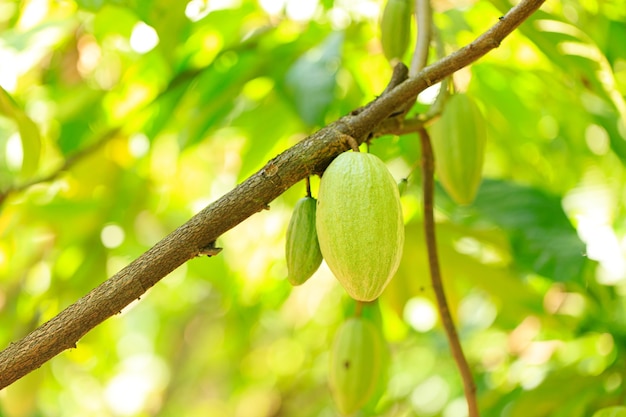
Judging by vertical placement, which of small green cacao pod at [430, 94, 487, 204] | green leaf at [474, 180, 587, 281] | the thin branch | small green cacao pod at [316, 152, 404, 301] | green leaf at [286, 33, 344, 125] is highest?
small green cacao pod at [316, 152, 404, 301]

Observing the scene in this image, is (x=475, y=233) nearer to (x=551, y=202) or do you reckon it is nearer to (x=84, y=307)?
(x=551, y=202)

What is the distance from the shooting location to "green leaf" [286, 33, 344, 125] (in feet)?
3.61

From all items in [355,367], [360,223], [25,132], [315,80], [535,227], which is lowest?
[535,227]

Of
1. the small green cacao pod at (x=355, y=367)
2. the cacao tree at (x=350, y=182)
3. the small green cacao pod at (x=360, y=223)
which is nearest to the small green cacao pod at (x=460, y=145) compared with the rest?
the cacao tree at (x=350, y=182)

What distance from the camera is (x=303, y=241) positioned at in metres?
0.62

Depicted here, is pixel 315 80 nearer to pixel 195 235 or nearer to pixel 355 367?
pixel 355 367

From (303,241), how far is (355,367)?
0.31 metres

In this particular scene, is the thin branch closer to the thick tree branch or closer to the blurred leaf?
the thick tree branch

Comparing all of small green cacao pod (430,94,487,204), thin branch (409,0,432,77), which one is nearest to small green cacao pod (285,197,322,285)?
thin branch (409,0,432,77)

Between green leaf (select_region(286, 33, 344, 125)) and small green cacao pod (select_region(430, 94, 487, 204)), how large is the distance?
27cm

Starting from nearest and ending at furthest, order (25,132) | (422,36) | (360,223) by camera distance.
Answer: (360,223)
(422,36)
(25,132)

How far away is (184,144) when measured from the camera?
1.31 m

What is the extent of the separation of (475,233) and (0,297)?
124 cm

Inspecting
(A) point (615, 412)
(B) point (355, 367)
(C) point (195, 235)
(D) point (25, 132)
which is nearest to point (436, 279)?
(B) point (355, 367)
